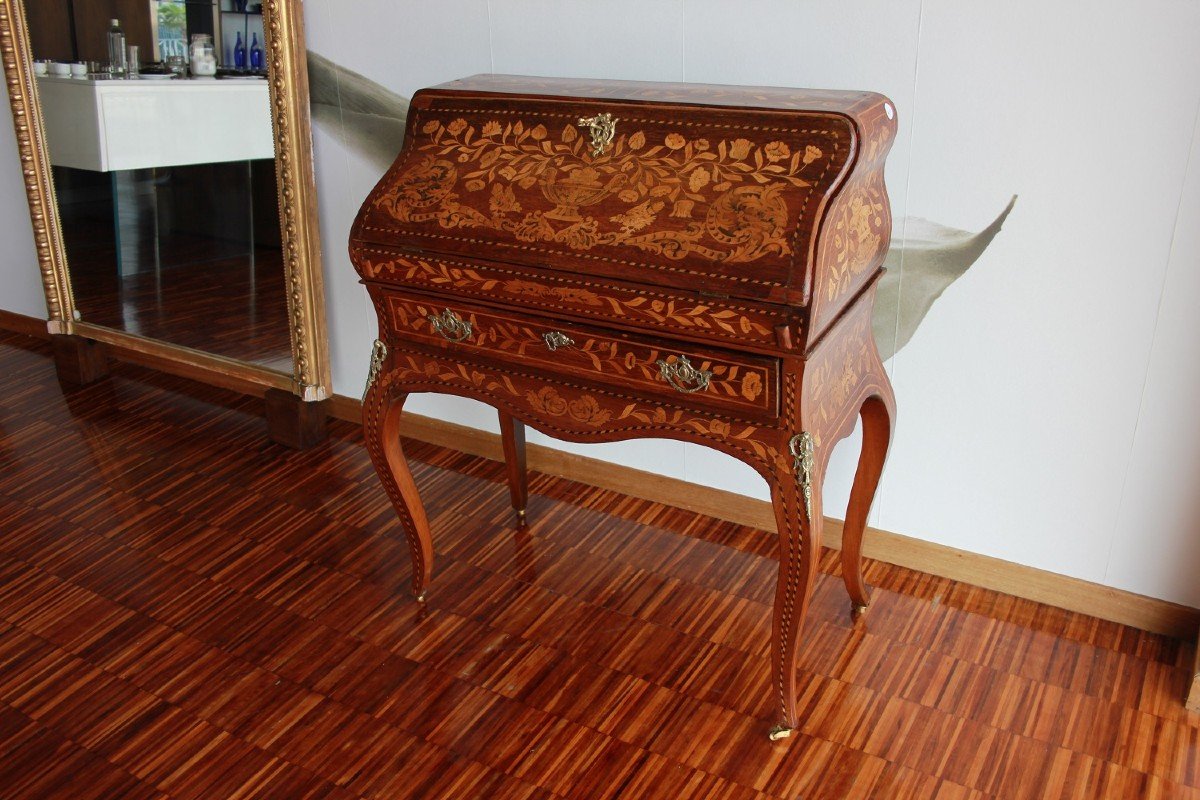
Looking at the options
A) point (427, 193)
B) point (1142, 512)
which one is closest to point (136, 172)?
point (427, 193)

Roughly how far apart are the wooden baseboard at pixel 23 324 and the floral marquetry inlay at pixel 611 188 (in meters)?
2.34

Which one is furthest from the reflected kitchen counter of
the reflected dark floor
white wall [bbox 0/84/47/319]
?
white wall [bbox 0/84/47/319]

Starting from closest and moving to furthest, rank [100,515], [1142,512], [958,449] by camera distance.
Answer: [1142,512]
[958,449]
[100,515]

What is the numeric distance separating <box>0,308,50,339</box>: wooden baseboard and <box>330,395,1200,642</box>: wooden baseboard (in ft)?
5.21

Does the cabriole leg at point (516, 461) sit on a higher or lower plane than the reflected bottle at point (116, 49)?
lower

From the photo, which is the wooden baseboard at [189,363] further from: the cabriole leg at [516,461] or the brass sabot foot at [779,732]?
the brass sabot foot at [779,732]

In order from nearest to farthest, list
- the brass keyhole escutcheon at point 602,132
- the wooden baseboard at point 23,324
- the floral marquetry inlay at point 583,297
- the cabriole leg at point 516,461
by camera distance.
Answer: the floral marquetry inlay at point 583,297 → the brass keyhole escutcheon at point 602,132 → the cabriole leg at point 516,461 → the wooden baseboard at point 23,324

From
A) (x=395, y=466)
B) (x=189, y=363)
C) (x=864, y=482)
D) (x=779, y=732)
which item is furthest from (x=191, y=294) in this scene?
(x=779, y=732)

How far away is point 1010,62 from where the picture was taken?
1.83 m

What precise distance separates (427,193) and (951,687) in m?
1.26

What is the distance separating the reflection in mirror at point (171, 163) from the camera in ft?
8.70

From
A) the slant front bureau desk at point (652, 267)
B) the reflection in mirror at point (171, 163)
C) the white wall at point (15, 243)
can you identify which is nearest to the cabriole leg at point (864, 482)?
the slant front bureau desk at point (652, 267)

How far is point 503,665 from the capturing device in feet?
6.44

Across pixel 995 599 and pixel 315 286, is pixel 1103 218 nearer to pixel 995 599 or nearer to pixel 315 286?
pixel 995 599
